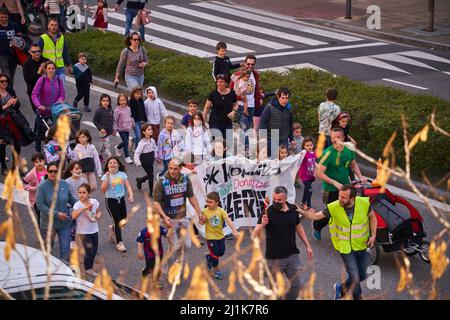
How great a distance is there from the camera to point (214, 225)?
472 inches

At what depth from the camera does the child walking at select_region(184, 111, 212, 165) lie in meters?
15.0

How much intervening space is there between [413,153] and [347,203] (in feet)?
16.3

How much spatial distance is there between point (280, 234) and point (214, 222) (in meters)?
1.34

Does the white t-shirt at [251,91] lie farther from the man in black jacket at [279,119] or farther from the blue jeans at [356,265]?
the blue jeans at [356,265]

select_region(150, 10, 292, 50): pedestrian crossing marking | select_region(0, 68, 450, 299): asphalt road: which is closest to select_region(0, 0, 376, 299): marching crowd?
select_region(0, 68, 450, 299): asphalt road

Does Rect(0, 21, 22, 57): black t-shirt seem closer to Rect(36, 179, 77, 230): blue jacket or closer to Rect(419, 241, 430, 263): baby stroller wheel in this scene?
Rect(36, 179, 77, 230): blue jacket

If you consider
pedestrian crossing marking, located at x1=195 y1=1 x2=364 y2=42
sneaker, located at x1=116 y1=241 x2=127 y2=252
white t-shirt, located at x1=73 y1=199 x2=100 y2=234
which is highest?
white t-shirt, located at x1=73 y1=199 x2=100 y2=234

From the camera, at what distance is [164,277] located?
12.3 m

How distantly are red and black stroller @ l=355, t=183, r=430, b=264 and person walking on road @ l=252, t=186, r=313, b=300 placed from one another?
1712 millimetres

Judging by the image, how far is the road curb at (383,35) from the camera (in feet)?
83.8

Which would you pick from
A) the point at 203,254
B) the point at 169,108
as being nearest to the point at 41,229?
the point at 203,254

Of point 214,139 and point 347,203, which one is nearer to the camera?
point 347,203

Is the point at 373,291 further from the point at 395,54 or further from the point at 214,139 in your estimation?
the point at 395,54

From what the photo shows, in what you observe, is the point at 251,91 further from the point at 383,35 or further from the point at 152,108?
the point at 383,35
